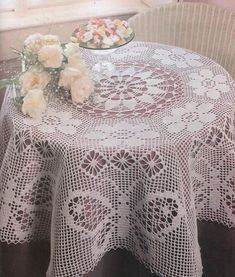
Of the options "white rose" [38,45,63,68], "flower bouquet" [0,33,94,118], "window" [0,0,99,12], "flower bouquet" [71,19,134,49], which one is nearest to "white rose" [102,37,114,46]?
"flower bouquet" [71,19,134,49]

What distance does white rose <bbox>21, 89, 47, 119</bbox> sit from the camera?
133cm

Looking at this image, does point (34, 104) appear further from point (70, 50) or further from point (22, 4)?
point (22, 4)

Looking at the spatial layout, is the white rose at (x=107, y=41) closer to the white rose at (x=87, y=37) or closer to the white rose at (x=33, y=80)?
the white rose at (x=87, y=37)

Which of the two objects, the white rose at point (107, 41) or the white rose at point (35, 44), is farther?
the white rose at point (107, 41)

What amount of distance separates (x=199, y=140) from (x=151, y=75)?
1.39 feet

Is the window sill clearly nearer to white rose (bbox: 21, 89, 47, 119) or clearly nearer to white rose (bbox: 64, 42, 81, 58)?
white rose (bbox: 64, 42, 81, 58)

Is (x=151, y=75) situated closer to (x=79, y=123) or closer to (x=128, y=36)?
(x=128, y=36)

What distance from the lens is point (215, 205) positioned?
143 centimetres

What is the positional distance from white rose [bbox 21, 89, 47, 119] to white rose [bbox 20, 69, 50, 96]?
0.03 m

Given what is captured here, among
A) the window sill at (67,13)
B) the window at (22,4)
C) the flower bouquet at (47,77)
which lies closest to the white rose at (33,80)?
the flower bouquet at (47,77)

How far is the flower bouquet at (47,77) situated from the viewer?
1339mm

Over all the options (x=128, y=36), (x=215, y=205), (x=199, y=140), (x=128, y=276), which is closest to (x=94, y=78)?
(x=128, y=36)

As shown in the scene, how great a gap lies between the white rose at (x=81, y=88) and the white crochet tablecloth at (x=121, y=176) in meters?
0.03

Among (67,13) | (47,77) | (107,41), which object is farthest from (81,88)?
A: (67,13)
